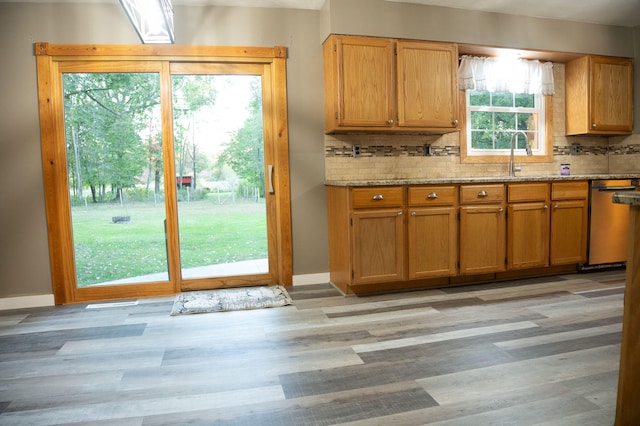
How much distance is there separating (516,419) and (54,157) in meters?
3.73

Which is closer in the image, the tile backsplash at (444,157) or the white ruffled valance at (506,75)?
the tile backsplash at (444,157)

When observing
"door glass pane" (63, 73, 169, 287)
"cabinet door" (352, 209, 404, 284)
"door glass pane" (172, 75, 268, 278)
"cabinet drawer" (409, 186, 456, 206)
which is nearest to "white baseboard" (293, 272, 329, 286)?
"door glass pane" (172, 75, 268, 278)

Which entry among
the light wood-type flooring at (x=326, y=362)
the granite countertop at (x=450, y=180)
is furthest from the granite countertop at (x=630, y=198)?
the granite countertop at (x=450, y=180)

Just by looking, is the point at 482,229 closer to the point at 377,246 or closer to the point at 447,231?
the point at 447,231

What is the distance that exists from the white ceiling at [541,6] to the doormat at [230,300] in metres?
2.49

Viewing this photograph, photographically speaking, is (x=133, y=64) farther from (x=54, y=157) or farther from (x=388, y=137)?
(x=388, y=137)

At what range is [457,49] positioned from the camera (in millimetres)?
4020

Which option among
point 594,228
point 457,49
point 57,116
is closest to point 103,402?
point 57,116

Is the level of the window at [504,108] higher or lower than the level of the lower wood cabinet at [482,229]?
higher

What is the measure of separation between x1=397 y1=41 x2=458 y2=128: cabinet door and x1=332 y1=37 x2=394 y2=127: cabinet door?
116mm

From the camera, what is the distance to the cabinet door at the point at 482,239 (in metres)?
3.77

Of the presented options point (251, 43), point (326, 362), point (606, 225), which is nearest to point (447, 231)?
point (606, 225)

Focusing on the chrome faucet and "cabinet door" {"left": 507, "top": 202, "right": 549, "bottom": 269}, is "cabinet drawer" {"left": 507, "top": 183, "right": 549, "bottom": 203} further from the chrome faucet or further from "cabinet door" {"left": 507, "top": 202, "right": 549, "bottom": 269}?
the chrome faucet

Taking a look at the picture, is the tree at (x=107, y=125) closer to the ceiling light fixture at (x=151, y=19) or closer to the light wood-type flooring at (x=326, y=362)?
the ceiling light fixture at (x=151, y=19)
